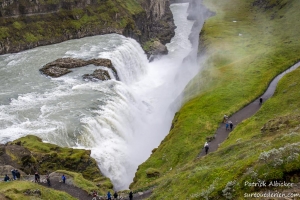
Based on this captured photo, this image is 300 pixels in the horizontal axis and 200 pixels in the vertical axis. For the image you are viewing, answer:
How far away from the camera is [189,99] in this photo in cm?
5497

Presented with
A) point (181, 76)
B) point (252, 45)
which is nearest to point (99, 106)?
point (181, 76)

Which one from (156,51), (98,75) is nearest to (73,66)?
(98,75)

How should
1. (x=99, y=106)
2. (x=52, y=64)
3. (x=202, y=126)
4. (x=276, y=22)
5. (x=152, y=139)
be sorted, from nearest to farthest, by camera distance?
(x=202, y=126), (x=99, y=106), (x=152, y=139), (x=52, y=64), (x=276, y=22)

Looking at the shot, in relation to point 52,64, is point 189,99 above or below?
below

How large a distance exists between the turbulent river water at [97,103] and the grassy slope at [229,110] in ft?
18.3

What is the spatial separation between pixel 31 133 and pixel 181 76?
1698 inches

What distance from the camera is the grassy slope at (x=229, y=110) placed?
21703mm

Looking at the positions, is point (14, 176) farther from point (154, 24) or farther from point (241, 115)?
point (154, 24)

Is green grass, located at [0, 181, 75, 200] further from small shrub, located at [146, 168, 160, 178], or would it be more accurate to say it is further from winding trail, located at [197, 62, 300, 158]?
winding trail, located at [197, 62, 300, 158]

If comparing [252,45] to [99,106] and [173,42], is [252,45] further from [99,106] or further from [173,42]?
[99,106]

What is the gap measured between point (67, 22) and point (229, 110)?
193ft

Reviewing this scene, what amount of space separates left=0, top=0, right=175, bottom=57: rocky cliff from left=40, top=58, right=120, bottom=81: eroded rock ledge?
1626cm

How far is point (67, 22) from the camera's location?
8706 centimetres

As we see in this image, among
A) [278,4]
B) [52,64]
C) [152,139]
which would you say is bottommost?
[152,139]
